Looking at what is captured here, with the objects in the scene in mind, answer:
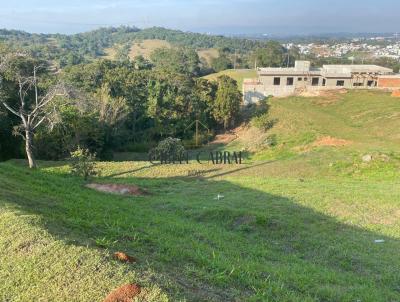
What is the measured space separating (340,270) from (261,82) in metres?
46.4

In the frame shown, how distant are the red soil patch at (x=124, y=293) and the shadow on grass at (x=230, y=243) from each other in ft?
1.49

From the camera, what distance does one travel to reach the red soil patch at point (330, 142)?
30525 mm

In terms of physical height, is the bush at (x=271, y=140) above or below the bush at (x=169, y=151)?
below

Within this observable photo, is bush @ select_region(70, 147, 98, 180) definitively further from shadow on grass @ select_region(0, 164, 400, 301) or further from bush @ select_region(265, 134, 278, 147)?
bush @ select_region(265, 134, 278, 147)

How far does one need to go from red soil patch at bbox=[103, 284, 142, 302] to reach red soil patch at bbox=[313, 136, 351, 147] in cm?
2669

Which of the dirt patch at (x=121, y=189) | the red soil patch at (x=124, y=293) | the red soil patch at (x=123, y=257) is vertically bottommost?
the dirt patch at (x=121, y=189)

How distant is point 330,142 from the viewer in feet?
104

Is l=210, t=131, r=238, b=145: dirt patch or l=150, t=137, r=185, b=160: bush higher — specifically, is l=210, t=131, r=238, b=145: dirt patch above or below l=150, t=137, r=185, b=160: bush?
below

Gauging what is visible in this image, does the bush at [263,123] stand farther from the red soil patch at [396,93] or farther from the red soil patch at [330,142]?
the red soil patch at [396,93]

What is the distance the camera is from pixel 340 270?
29.2ft

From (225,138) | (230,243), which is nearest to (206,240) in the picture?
(230,243)

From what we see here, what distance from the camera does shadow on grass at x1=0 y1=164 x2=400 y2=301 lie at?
680 cm

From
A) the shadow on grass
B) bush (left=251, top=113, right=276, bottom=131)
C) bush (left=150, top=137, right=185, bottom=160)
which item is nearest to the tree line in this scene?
bush (left=251, top=113, right=276, bottom=131)

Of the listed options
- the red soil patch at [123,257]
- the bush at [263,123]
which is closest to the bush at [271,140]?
the bush at [263,123]
